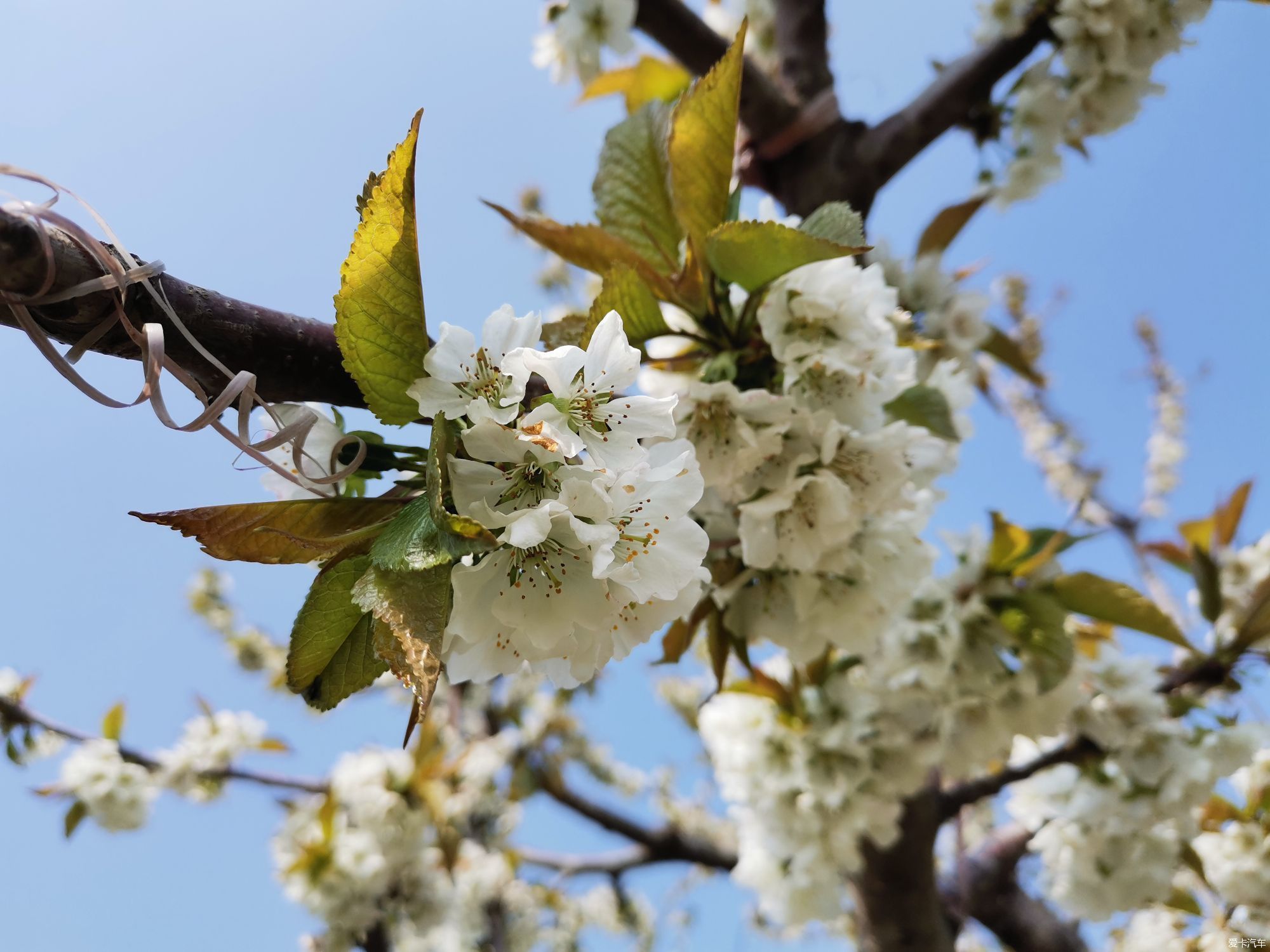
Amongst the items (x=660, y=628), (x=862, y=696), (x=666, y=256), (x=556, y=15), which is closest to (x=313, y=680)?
(x=660, y=628)

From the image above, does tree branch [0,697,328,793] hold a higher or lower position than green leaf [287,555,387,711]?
higher

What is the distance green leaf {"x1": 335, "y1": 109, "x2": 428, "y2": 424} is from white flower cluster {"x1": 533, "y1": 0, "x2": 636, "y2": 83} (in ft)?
3.78

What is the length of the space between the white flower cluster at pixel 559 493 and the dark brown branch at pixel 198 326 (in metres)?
0.08

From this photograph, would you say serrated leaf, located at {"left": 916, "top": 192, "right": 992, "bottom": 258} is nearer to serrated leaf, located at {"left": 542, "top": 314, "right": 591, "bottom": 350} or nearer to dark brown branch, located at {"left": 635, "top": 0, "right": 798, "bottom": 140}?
dark brown branch, located at {"left": 635, "top": 0, "right": 798, "bottom": 140}

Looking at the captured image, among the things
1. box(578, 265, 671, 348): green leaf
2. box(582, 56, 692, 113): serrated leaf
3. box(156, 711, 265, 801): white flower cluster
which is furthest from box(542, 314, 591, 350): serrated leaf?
box(156, 711, 265, 801): white flower cluster

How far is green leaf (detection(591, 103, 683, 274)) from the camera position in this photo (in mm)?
733

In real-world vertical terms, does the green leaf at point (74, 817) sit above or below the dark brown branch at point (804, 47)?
below

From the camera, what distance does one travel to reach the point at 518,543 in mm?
371

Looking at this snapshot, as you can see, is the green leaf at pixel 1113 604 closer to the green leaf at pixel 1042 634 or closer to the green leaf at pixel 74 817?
the green leaf at pixel 1042 634

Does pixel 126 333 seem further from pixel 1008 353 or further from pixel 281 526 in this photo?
pixel 1008 353

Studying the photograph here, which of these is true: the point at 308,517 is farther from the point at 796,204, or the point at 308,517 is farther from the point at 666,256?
the point at 796,204

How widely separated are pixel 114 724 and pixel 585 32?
2.22 meters

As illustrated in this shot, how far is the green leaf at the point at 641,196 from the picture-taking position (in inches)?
28.9

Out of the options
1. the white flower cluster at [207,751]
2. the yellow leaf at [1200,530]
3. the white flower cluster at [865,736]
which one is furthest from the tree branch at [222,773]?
the yellow leaf at [1200,530]
